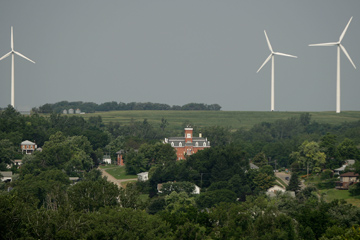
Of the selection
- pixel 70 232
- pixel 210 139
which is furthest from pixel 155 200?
pixel 210 139

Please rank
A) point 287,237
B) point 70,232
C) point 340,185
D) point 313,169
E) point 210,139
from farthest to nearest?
point 210,139
point 313,169
point 340,185
point 287,237
point 70,232

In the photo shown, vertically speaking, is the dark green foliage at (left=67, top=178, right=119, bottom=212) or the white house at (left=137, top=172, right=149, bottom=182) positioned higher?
the dark green foliage at (left=67, top=178, right=119, bottom=212)

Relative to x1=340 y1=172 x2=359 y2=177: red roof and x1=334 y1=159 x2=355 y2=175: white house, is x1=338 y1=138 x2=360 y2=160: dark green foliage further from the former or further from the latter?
x1=340 y1=172 x2=359 y2=177: red roof

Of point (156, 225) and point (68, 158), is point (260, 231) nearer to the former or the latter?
point (156, 225)

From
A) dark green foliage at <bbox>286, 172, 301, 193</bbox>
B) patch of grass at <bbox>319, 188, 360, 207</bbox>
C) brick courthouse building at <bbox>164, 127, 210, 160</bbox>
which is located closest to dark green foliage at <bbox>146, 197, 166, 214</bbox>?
dark green foliage at <bbox>286, 172, 301, 193</bbox>

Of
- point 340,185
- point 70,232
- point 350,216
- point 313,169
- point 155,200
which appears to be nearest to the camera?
point 70,232

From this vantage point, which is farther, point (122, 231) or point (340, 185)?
point (340, 185)
